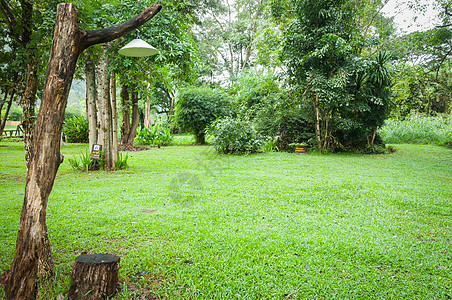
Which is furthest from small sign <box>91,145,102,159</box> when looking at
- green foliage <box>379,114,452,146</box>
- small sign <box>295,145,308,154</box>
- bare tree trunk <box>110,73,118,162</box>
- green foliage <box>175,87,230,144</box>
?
green foliage <box>379,114,452,146</box>

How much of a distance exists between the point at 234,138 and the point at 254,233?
632cm

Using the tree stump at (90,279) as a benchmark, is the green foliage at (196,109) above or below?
above

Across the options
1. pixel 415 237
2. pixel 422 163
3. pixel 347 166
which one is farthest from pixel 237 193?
pixel 422 163

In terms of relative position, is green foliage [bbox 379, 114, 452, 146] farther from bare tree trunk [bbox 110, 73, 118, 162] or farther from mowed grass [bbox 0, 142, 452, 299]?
bare tree trunk [bbox 110, 73, 118, 162]

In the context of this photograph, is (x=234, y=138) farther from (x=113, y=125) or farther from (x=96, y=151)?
(x=96, y=151)

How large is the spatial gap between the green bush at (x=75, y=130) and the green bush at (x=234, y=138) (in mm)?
8177

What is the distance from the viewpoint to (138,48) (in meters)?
4.14

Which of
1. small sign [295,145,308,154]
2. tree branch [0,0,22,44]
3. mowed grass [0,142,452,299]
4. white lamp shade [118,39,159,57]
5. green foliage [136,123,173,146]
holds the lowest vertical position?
mowed grass [0,142,452,299]

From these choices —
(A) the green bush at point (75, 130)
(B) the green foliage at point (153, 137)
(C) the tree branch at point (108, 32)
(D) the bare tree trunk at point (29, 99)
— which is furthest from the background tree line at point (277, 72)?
(A) the green bush at point (75, 130)

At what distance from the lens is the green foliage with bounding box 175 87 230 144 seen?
12.4 metres

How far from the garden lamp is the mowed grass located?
2.16 m

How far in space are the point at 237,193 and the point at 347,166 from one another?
3.77m

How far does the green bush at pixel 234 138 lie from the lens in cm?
915

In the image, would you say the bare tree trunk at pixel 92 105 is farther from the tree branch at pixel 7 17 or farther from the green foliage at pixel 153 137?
the green foliage at pixel 153 137
